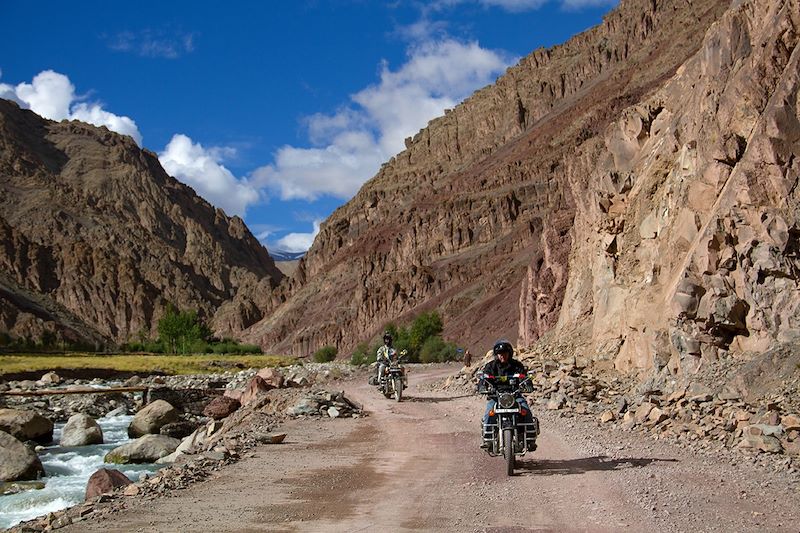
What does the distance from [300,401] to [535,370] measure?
7.44 metres

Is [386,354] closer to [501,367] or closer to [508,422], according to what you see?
[501,367]

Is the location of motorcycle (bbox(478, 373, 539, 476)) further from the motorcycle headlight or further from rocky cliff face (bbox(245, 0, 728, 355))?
rocky cliff face (bbox(245, 0, 728, 355))

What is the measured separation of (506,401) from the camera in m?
10.8

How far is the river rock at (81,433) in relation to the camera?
83.4 feet

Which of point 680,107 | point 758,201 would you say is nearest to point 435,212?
point 680,107

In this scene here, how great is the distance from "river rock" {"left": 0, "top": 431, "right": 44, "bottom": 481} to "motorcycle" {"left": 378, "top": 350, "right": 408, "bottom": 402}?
10.5 m

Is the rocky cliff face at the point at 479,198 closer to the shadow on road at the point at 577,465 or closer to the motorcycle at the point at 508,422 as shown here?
the shadow on road at the point at 577,465

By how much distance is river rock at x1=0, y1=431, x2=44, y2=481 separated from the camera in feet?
60.2

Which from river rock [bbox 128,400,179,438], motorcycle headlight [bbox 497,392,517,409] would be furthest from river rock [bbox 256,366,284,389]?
motorcycle headlight [bbox 497,392,517,409]

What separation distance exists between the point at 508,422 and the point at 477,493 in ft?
4.83

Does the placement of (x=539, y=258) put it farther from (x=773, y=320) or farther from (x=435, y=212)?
(x=435, y=212)

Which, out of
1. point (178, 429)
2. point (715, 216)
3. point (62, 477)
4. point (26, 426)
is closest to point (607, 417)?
point (715, 216)

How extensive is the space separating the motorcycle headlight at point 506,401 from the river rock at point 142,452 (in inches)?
532

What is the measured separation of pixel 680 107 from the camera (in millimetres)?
24156
